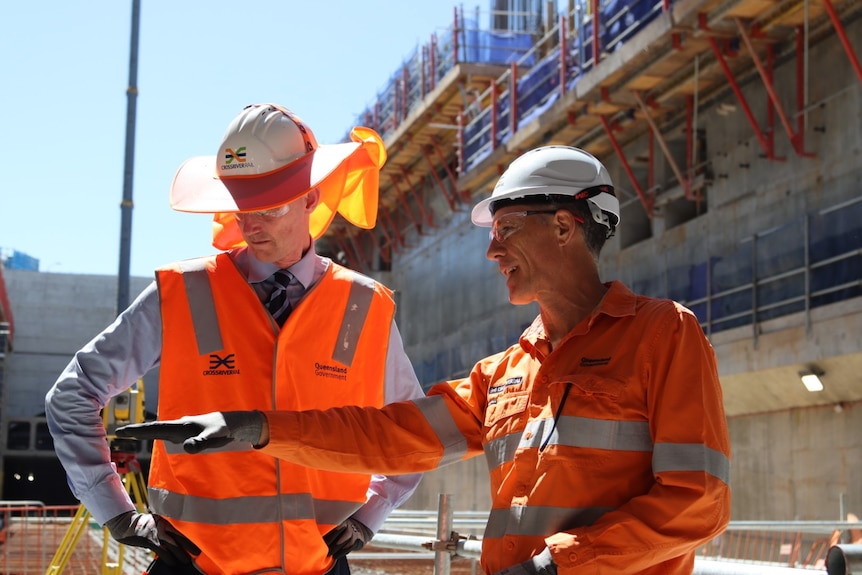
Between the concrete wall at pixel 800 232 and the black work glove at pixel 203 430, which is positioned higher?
the concrete wall at pixel 800 232

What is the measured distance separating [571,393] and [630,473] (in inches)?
9.2

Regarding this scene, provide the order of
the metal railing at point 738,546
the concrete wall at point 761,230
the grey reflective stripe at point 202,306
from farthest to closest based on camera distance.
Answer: the concrete wall at point 761,230 → the grey reflective stripe at point 202,306 → the metal railing at point 738,546

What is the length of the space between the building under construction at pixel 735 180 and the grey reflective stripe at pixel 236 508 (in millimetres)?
11127

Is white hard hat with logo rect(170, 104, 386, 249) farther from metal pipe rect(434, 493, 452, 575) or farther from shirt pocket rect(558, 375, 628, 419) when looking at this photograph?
metal pipe rect(434, 493, 452, 575)

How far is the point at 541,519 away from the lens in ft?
8.37

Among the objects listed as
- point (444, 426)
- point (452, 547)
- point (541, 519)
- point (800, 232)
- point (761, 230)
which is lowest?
point (452, 547)

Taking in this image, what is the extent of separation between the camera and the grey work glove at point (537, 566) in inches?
93.8

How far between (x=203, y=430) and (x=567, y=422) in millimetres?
840

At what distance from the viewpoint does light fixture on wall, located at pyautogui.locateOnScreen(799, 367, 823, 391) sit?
14.0 meters

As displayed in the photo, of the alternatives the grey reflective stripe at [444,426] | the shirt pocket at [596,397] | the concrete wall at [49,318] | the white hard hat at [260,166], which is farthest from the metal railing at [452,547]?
the concrete wall at [49,318]

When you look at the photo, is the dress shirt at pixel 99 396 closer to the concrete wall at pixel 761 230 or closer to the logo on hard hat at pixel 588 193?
the logo on hard hat at pixel 588 193

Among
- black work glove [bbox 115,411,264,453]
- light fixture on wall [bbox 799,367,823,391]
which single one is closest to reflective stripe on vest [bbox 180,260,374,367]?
black work glove [bbox 115,411,264,453]

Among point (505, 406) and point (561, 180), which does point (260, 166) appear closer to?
point (561, 180)

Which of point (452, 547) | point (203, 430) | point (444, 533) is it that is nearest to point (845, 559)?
point (203, 430)
